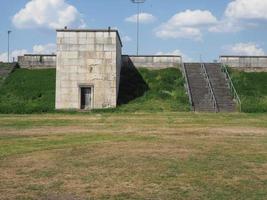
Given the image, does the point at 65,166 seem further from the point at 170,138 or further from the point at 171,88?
the point at 171,88

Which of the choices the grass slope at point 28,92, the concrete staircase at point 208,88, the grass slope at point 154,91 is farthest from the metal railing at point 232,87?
the grass slope at point 28,92

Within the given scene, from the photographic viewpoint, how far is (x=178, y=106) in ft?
111

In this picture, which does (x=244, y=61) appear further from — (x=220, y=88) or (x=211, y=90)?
(x=211, y=90)

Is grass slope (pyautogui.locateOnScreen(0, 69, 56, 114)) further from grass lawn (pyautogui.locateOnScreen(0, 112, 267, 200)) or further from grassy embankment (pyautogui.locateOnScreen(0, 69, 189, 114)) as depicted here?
grass lawn (pyautogui.locateOnScreen(0, 112, 267, 200))

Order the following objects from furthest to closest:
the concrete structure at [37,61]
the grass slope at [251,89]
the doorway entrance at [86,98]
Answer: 1. the concrete structure at [37,61]
2. the doorway entrance at [86,98]
3. the grass slope at [251,89]

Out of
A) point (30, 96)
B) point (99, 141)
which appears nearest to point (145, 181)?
point (99, 141)

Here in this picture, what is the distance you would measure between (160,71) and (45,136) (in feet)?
80.3

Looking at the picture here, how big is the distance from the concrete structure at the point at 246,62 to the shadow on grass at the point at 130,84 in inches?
299

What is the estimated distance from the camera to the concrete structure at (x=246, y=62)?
1700 inches

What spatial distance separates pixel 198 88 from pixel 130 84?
5.38 metres

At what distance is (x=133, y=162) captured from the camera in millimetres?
12164

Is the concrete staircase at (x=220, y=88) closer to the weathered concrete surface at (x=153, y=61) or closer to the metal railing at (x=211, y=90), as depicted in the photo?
the metal railing at (x=211, y=90)

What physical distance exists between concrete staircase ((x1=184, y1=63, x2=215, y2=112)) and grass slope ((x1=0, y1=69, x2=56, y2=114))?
971 cm

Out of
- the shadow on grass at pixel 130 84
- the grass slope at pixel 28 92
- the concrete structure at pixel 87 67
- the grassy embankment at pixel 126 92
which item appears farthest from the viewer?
the shadow on grass at pixel 130 84
